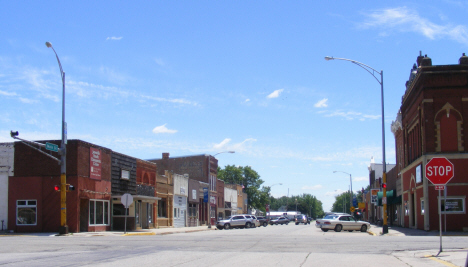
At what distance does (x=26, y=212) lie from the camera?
3481 centimetres

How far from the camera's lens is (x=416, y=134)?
39.5 m

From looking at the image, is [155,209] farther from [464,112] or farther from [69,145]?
[464,112]

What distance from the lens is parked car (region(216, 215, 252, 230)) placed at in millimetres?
53691

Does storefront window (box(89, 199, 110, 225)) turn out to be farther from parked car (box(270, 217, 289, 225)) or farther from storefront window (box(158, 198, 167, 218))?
parked car (box(270, 217, 289, 225))

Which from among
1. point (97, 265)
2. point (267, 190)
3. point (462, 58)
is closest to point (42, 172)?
point (97, 265)

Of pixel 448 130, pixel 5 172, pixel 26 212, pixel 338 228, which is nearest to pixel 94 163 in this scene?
pixel 26 212

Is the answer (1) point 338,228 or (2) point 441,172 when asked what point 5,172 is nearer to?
(1) point 338,228

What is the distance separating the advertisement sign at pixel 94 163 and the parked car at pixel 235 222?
19106mm

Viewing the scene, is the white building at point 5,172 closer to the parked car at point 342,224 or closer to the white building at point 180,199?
the parked car at point 342,224

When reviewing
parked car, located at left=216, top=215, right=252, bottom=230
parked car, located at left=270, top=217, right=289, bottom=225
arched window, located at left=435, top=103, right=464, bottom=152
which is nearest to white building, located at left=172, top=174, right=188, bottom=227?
parked car, located at left=216, top=215, right=252, bottom=230

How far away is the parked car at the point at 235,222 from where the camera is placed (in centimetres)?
5369

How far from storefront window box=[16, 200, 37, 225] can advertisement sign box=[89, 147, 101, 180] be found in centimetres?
437

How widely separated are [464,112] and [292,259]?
80.0 feet

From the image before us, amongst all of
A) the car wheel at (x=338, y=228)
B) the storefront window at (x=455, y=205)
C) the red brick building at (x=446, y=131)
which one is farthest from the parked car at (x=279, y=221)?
the storefront window at (x=455, y=205)
